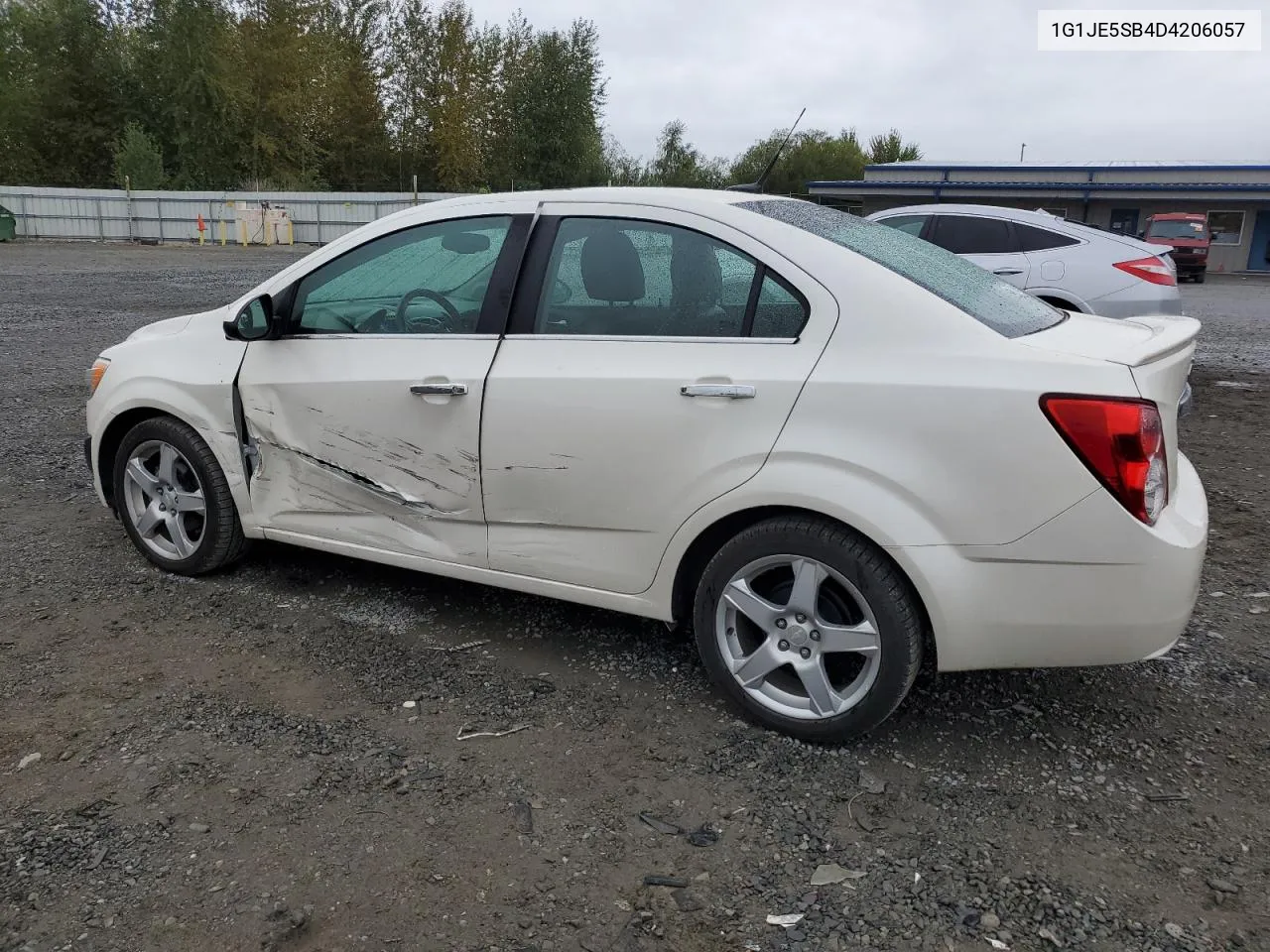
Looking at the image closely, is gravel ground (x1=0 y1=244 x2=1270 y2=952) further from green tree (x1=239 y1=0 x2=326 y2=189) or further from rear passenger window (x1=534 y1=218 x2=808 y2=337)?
green tree (x1=239 y1=0 x2=326 y2=189)

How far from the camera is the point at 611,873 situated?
2521mm

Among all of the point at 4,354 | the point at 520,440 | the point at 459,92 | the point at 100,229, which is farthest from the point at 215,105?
the point at 520,440

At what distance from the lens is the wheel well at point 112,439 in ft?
14.1

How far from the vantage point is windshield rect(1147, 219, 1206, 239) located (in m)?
30.7

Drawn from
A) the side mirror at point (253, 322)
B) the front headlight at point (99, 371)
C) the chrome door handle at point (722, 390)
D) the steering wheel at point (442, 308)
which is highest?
the steering wheel at point (442, 308)

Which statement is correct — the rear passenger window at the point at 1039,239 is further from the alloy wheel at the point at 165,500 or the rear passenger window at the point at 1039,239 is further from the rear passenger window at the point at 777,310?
the alloy wheel at the point at 165,500

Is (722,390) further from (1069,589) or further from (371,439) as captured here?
(371,439)

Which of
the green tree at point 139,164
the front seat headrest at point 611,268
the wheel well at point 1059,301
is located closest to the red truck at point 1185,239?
the wheel well at point 1059,301

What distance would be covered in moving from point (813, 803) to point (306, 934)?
1.38 m

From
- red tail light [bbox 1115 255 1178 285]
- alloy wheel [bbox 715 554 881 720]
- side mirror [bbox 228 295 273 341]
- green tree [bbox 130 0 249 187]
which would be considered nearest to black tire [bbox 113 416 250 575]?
side mirror [bbox 228 295 273 341]

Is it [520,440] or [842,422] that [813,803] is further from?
[520,440]

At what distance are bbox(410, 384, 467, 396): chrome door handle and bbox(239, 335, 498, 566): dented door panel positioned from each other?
0.6 inches

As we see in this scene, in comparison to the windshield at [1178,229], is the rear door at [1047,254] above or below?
below

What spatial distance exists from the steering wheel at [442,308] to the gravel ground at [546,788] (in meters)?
1.19
